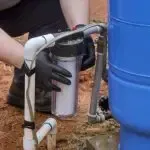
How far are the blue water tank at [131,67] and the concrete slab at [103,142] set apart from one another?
1.36 feet

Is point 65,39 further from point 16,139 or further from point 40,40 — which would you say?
→ point 16,139

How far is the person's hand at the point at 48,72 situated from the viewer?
1.84 metres

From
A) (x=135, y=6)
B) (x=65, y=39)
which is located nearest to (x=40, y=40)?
(x=65, y=39)

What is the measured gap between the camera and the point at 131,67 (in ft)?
5.55

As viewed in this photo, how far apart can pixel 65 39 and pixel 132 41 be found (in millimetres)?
332

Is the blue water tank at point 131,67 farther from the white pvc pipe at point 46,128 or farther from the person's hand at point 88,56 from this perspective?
the white pvc pipe at point 46,128

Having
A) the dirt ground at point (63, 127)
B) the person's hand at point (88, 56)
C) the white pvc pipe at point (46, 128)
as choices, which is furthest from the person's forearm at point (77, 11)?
the dirt ground at point (63, 127)

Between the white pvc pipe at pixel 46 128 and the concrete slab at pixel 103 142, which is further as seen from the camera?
the concrete slab at pixel 103 142

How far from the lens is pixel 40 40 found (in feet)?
6.12

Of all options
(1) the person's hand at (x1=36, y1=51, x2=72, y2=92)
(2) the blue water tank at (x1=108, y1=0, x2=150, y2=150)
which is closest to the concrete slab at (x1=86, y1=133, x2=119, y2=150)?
(2) the blue water tank at (x1=108, y1=0, x2=150, y2=150)

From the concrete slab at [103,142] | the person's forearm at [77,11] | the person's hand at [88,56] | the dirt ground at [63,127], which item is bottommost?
the dirt ground at [63,127]

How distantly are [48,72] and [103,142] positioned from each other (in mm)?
648

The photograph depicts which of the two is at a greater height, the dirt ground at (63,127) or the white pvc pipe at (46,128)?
the white pvc pipe at (46,128)

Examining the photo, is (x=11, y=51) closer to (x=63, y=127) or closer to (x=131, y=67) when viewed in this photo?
(x=131, y=67)
